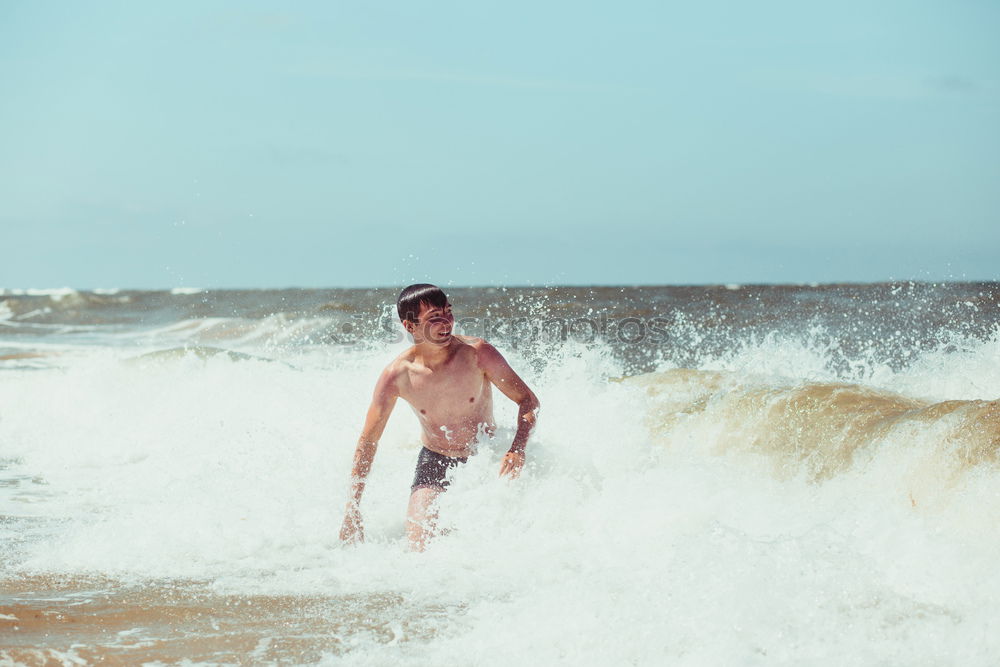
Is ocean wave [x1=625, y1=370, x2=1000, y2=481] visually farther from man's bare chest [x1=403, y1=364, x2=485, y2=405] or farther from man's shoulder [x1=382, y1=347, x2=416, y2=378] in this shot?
man's shoulder [x1=382, y1=347, x2=416, y2=378]

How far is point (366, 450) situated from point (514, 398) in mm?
766

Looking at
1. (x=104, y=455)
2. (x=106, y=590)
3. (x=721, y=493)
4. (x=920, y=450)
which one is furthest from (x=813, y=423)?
(x=104, y=455)

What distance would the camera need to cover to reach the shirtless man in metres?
4.57

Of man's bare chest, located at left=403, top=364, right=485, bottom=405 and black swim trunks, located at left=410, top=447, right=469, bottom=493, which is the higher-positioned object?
man's bare chest, located at left=403, top=364, right=485, bottom=405

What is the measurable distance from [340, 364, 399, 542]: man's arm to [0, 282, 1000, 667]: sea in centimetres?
10

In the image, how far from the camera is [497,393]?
7.82m

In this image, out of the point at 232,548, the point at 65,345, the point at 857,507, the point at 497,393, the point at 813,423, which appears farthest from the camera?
the point at 65,345

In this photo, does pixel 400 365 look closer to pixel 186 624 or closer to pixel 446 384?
pixel 446 384

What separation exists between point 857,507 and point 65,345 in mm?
17543

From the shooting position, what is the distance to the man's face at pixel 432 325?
452cm

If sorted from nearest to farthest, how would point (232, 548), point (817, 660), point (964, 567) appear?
point (817, 660)
point (964, 567)
point (232, 548)

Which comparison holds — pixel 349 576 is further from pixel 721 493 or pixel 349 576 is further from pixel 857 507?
pixel 857 507
